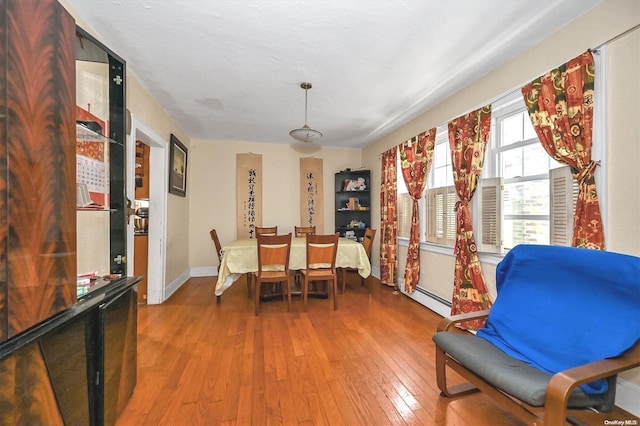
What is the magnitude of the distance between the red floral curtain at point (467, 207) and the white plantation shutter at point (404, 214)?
1.16m

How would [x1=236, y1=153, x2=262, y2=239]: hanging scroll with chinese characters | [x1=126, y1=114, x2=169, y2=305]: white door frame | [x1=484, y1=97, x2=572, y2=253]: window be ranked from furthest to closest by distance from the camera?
[x1=236, y1=153, x2=262, y2=239]: hanging scroll with chinese characters → [x1=126, y1=114, x2=169, y2=305]: white door frame → [x1=484, y1=97, x2=572, y2=253]: window

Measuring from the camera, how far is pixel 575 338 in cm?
141

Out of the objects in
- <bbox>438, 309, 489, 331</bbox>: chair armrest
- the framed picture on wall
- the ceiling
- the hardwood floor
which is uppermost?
the ceiling

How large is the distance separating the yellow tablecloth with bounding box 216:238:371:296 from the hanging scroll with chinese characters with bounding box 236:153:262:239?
1.69 metres

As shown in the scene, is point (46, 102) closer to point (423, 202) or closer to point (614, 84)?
point (614, 84)

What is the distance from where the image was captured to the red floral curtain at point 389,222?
4113 mm

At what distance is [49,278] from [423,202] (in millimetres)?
3558

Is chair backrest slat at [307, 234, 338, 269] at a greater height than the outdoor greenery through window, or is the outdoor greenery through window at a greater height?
the outdoor greenery through window

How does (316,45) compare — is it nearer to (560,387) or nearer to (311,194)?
(560,387)

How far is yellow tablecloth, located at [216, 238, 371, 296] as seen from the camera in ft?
10.5

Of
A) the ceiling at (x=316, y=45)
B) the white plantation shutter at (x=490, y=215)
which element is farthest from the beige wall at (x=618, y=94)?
the white plantation shutter at (x=490, y=215)

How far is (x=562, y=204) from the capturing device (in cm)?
192

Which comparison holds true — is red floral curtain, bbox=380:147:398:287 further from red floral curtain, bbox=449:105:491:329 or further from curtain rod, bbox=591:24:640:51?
curtain rod, bbox=591:24:640:51

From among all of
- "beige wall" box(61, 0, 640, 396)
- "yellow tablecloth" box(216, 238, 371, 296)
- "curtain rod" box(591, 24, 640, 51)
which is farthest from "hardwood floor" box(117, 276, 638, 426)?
"curtain rod" box(591, 24, 640, 51)
